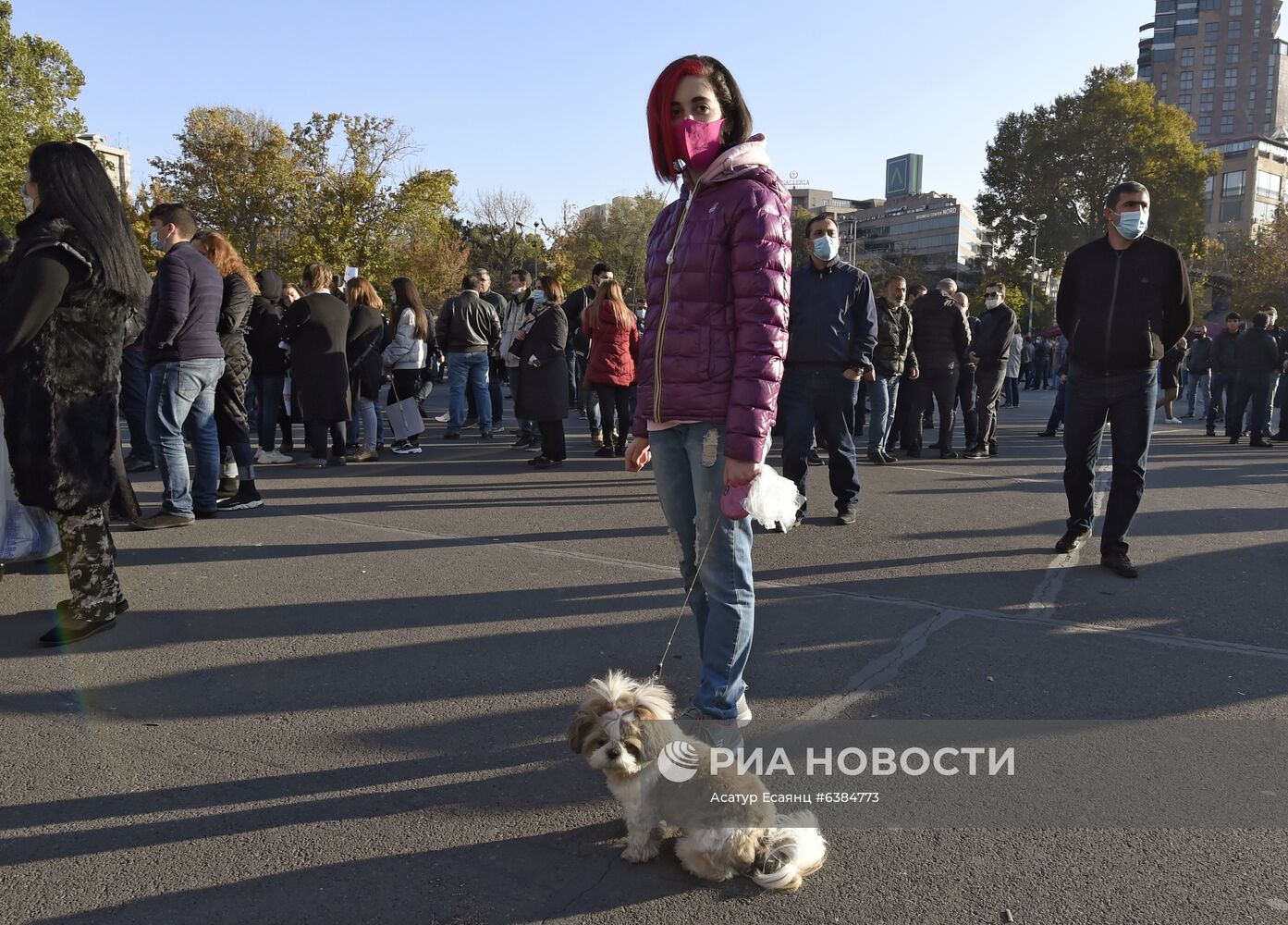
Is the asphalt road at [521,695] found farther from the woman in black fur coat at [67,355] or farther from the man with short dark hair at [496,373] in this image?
the man with short dark hair at [496,373]

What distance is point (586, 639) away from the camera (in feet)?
14.4

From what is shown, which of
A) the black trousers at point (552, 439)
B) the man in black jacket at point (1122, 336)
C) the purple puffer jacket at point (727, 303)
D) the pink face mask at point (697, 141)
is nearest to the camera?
the purple puffer jacket at point (727, 303)

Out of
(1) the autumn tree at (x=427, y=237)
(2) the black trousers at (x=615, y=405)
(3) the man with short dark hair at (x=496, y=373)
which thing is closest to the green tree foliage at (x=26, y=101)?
(1) the autumn tree at (x=427, y=237)

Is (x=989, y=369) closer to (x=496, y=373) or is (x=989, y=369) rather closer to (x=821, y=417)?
(x=821, y=417)

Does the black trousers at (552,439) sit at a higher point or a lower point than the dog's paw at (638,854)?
higher

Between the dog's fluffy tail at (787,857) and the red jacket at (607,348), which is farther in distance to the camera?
Result: the red jacket at (607,348)

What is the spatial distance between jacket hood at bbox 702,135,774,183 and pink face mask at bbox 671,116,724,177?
0.05m

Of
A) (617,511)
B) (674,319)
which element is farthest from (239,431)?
(674,319)

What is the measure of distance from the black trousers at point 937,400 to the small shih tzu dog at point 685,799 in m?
9.06

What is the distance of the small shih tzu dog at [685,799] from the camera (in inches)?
97.9

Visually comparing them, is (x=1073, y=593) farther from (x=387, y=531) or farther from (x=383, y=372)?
(x=383, y=372)

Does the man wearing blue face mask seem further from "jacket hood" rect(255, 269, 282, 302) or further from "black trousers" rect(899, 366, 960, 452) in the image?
"jacket hood" rect(255, 269, 282, 302)

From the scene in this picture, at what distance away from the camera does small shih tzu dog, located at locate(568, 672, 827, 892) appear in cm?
249

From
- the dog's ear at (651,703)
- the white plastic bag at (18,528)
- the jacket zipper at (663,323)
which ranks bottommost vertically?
the dog's ear at (651,703)
